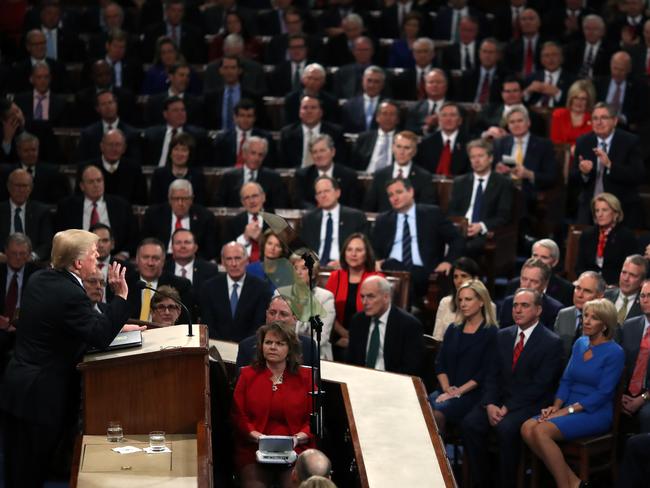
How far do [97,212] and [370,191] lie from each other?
74.7 inches

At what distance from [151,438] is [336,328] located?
9.05ft

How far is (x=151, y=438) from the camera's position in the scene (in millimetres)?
4445

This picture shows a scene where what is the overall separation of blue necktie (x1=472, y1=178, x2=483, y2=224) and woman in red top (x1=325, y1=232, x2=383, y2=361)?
134 centimetres

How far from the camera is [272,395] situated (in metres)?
5.39

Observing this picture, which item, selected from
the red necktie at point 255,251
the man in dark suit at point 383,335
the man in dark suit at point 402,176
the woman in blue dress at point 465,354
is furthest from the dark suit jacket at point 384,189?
the woman in blue dress at point 465,354

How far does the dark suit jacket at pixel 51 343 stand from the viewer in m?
4.47

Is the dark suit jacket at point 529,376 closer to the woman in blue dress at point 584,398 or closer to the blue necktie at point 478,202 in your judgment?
the woman in blue dress at point 584,398

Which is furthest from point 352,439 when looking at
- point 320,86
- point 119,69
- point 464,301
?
point 119,69

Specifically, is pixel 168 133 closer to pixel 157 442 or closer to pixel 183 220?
pixel 183 220

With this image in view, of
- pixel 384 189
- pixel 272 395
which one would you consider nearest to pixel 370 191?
pixel 384 189

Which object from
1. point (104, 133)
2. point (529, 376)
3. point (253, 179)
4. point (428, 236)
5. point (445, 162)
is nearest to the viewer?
point (529, 376)

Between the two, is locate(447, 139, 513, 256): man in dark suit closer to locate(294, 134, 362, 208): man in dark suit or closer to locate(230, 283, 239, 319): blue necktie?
locate(294, 134, 362, 208): man in dark suit

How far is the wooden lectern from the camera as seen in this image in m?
4.43

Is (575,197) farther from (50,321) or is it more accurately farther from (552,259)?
(50,321)
